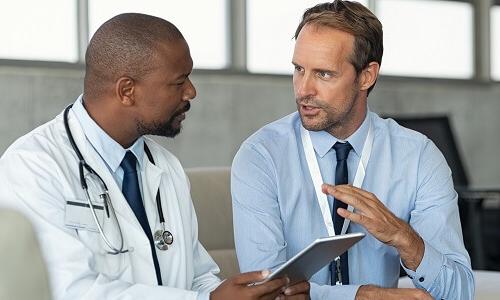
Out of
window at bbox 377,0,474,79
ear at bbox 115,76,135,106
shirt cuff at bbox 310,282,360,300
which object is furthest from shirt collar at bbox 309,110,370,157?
window at bbox 377,0,474,79

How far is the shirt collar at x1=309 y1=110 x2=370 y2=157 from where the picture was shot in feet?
8.71

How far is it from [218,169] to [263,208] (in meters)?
0.81

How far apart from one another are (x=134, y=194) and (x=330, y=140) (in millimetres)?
643

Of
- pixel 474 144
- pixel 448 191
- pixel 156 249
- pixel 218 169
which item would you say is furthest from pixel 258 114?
pixel 156 249

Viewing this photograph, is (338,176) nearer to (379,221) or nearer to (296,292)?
(379,221)

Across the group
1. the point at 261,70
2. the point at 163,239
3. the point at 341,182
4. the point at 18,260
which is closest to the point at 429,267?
the point at 341,182

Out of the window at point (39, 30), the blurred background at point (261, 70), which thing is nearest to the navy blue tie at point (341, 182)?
the blurred background at point (261, 70)

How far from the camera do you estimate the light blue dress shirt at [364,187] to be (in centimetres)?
253

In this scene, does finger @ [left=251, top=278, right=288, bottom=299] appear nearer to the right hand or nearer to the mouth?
the right hand

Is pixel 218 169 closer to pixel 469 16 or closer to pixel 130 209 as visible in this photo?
pixel 130 209

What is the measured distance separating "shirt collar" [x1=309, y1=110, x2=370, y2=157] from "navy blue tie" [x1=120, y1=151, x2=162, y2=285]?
0.57 meters

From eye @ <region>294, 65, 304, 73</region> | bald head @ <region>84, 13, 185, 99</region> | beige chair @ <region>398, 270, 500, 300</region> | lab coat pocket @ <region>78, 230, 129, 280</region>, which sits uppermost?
bald head @ <region>84, 13, 185, 99</region>

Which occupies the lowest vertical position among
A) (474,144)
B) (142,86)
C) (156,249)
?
(474,144)

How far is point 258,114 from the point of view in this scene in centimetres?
673
